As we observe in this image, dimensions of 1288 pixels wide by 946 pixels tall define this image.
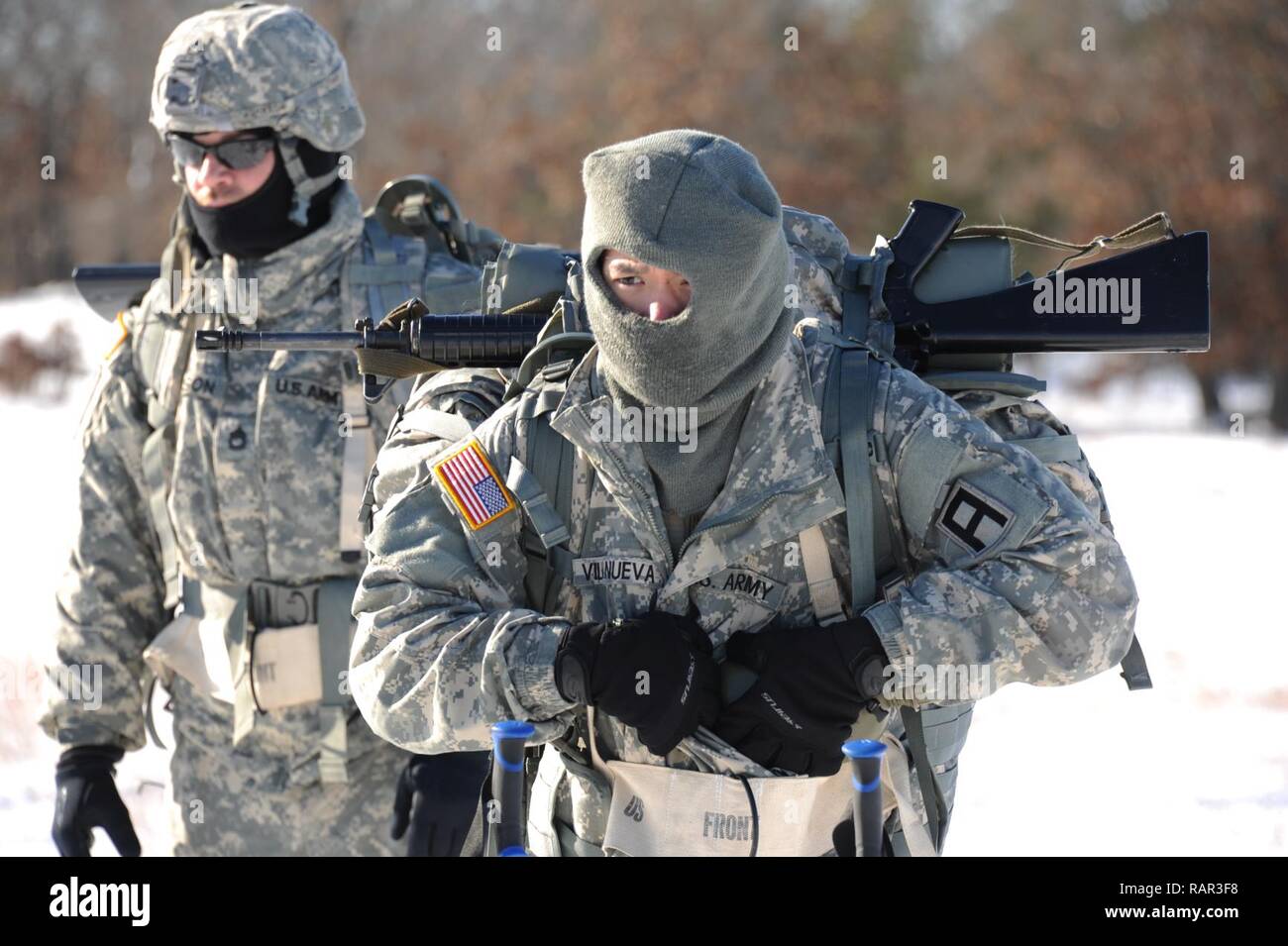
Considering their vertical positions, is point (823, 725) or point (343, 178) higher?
point (343, 178)

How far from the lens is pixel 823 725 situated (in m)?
2.65

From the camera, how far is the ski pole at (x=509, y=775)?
245cm

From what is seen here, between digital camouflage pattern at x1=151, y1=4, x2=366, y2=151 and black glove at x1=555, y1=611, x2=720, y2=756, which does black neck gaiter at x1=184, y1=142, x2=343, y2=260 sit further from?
black glove at x1=555, y1=611, x2=720, y2=756

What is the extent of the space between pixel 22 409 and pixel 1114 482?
37.9ft

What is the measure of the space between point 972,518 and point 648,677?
0.55 m

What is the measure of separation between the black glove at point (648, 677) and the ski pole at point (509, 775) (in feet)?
0.52

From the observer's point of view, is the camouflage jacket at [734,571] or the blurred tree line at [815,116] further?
the blurred tree line at [815,116]

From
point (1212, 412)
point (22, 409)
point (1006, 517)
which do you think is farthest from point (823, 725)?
point (1212, 412)

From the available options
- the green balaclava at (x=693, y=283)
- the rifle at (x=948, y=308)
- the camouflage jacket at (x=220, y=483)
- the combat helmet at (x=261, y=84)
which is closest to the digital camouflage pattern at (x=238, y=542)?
the camouflage jacket at (x=220, y=483)

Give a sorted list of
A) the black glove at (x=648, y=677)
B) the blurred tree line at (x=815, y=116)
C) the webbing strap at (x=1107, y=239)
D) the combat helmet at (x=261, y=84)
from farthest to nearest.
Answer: the blurred tree line at (x=815, y=116) → the combat helmet at (x=261, y=84) → the webbing strap at (x=1107, y=239) → the black glove at (x=648, y=677)

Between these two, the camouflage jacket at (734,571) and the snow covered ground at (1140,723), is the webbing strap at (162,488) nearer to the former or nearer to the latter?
the snow covered ground at (1140,723)

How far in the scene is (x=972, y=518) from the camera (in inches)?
107

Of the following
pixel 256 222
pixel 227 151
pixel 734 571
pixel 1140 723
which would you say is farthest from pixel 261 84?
pixel 1140 723
